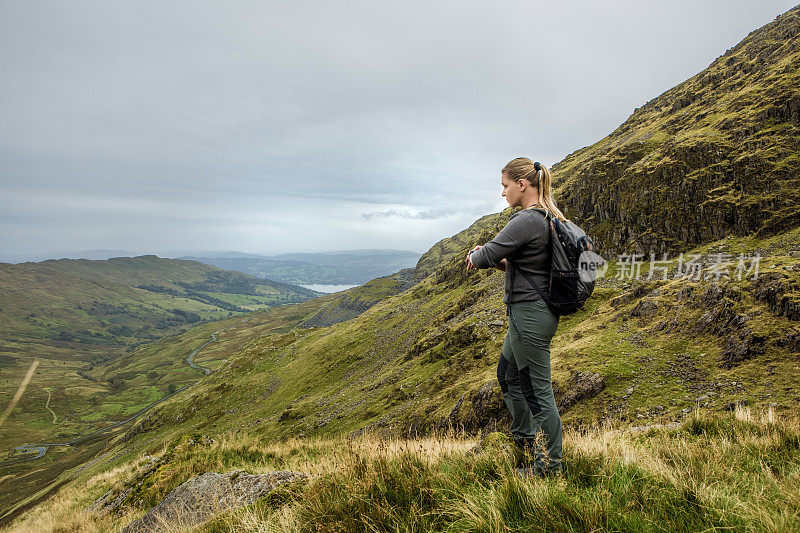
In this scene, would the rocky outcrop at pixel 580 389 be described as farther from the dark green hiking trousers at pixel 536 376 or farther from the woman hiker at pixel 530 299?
the woman hiker at pixel 530 299

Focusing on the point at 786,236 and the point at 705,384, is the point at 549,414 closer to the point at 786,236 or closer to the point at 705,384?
the point at 705,384

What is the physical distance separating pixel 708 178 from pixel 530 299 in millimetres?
53794

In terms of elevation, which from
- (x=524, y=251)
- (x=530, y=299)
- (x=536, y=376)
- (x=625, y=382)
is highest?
(x=524, y=251)

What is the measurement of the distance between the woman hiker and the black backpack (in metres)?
0.11

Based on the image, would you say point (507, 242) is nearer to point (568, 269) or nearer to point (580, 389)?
point (568, 269)

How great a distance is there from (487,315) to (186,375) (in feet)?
691

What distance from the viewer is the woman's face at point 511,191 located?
15.5 ft

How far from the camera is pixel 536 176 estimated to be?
470cm

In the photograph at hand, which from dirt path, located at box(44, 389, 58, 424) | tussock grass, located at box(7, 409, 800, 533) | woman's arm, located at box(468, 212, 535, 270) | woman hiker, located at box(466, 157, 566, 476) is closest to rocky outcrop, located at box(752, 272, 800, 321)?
tussock grass, located at box(7, 409, 800, 533)

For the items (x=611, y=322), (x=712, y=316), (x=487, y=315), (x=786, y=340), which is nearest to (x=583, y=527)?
(x=786, y=340)

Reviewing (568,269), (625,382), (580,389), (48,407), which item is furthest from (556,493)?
(48,407)

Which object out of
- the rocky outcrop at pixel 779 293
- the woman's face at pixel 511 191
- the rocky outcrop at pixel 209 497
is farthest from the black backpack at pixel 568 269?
the rocky outcrop at pixel 779 293

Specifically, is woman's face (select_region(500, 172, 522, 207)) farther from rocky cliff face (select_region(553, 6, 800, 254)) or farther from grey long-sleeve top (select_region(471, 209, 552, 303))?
rocky cliff face (select_region(553, 6, 800, 254))

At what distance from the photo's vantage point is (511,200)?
489 cm
